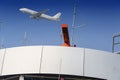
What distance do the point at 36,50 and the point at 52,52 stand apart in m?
1.13

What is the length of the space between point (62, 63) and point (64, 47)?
3.71ft

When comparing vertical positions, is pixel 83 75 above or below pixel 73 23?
below

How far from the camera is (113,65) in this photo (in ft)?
77.3

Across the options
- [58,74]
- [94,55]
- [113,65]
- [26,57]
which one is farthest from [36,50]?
[113,65]

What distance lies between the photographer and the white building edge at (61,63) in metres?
22.5

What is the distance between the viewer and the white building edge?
22469 mm

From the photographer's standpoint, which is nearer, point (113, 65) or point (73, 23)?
point (113, 65)

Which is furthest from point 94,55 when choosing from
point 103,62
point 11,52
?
point 11,52

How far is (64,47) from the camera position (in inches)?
899

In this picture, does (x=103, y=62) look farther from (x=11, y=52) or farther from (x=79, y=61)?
(x=11, y=52)

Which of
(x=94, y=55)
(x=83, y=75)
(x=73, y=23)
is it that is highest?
(x=73, y=23)

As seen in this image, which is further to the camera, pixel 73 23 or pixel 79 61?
pixel 73 23

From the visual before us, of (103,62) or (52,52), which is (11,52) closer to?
(52,52)

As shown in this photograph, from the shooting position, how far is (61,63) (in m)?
22.5
